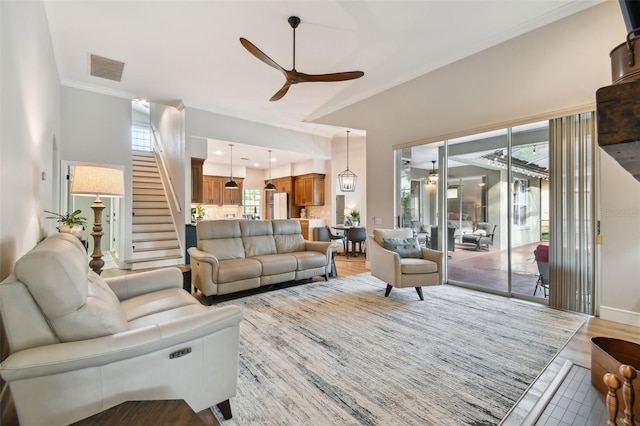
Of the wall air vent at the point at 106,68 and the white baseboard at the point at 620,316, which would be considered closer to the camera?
the white baseboard at the point at 620,316

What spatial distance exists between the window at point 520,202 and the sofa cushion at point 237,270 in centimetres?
374

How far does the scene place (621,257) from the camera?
299 centimetres

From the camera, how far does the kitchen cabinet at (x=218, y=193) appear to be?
9.51 meters

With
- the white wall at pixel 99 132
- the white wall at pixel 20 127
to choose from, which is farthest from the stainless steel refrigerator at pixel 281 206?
the white wall at pixel 20 127

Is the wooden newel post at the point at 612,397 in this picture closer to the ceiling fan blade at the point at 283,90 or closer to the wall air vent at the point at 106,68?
the ceiling fan blade at the point at 283,90

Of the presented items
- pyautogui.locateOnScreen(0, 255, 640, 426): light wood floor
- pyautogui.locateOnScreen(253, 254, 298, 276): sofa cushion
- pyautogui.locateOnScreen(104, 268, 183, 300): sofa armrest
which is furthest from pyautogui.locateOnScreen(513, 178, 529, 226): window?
pyautogui.locateOnScreen(104, 268, 183, 300): sofa armrest

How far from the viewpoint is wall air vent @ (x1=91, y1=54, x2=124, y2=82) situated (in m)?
4.36

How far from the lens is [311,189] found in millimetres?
8930

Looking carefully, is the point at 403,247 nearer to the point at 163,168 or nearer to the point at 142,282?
the point at 142,282

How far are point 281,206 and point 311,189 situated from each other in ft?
5.74

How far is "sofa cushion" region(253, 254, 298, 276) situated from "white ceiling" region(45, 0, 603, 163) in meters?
3.00

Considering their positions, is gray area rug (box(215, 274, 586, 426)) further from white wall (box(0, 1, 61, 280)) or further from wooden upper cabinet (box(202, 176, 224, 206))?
wooden upper cabinet (box(202, 176, 224, 206))

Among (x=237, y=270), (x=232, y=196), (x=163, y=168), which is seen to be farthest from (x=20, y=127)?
(x=232, y=196)

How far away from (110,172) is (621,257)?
5.40 meters
